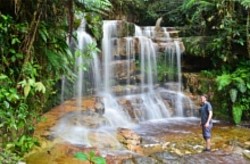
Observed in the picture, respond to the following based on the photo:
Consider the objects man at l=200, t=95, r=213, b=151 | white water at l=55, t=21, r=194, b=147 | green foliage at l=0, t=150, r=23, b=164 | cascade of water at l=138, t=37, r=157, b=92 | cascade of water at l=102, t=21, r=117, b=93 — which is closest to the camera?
green foliage at l=0, t=150, r=23, b=164

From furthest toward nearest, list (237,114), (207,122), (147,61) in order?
1. (147,61)
2. (237,114)
3. (207,122)

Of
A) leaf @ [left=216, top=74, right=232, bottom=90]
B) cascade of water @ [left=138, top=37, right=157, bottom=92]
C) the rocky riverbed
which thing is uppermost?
cascade of water @ [left=138, top=37, right=157, bottom=92]

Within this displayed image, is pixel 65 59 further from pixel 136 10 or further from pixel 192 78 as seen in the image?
pixel 136 10

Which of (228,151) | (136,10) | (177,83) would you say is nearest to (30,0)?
(228,151)

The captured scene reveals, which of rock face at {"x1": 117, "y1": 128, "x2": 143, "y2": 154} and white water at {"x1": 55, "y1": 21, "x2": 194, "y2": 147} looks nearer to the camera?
rock face at {"x1": 117, "y1": 128, "x2": 143, "y2": 154}

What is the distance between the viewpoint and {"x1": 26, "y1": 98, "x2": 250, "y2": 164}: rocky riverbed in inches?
236

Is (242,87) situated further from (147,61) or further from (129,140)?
(129,140)

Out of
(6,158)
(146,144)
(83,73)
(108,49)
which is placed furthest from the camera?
(108,49)

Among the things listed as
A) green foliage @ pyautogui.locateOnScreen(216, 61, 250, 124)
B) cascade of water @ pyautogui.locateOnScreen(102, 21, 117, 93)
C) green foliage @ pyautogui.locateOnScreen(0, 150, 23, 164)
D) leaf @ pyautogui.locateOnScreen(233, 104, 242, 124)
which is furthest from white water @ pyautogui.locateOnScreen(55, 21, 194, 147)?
green foliage @ pyautogui.locateOnScreen(0, 150, 23, 164)

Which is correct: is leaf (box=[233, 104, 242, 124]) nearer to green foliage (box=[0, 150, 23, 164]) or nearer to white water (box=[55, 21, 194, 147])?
white water (box=[55, 21, 194, 147])

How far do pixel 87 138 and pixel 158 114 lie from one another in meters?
4.05

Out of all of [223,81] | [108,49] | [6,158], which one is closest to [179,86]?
[223,81]

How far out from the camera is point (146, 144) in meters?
7.55

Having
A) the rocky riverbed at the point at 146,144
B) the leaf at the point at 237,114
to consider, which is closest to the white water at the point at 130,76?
the rocky riverbed at the point at 146,144
